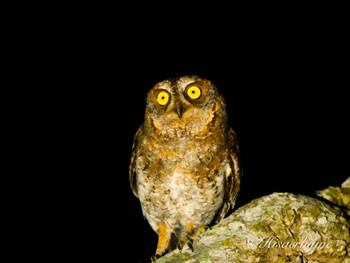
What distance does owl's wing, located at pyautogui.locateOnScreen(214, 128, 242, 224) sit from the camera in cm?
248

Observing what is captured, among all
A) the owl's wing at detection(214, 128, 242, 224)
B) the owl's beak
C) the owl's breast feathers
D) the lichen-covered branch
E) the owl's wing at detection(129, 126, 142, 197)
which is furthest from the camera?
the owl's wing at detection(129, 126, 142, 197)

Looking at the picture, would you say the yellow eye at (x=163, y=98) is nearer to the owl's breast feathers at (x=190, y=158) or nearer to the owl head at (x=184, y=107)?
the owl head at (x=184, y=107)

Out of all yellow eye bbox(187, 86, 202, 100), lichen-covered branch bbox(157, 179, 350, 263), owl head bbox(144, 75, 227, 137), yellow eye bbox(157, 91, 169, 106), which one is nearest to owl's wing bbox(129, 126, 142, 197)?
owl head bbox(144, 75, 227, 137)

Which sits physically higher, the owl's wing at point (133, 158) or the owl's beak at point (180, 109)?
the owl's beak at point (180, 109)

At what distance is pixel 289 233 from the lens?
5.25 feet

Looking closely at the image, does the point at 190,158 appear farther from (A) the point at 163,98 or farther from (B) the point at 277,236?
(B) the point at 277,236

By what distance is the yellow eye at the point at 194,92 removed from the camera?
88.5 inches

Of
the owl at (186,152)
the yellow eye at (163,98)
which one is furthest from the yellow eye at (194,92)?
the yellow eye at (163,98)

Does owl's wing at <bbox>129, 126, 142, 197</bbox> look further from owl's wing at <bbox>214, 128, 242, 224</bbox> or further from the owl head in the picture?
owl's wing at <bbox>214, 128, 242, 224</bbox>

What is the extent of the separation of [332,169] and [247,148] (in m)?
1.19

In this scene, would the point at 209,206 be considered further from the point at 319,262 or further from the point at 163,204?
the point at 319,262

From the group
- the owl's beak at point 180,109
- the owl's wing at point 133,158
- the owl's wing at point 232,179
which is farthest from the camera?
the owl's wing at point 133,158

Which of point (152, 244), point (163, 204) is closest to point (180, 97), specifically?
point (163, 204)

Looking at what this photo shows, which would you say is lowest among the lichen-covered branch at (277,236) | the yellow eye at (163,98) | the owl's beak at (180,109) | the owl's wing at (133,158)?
the lichen-covered branch at (277,236)
